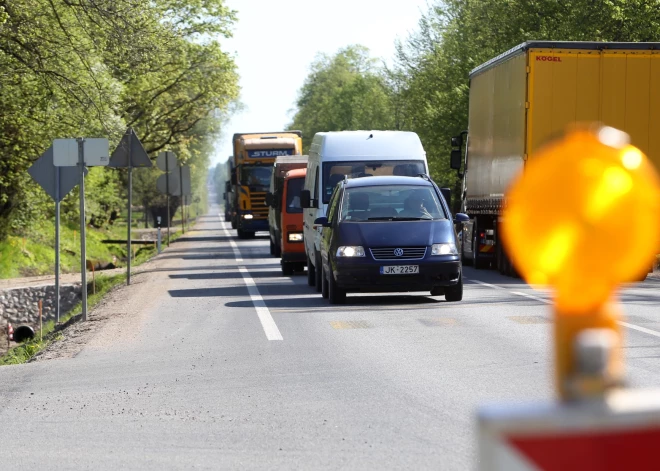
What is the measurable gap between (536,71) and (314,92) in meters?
117

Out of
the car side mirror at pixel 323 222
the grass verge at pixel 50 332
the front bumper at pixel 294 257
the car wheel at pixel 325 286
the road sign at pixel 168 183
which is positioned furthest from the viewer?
the road sign at pixel 168 183

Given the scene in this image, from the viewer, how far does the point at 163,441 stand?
7.30 metres

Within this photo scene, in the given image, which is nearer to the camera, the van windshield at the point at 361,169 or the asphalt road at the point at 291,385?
the asphalt road at the point at 291,385

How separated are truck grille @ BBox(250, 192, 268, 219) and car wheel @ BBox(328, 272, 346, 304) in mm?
30978

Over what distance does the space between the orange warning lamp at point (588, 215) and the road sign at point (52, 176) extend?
1769 cm

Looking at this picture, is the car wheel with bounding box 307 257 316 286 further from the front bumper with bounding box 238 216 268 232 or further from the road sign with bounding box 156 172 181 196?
the front bumper with bounding box 238 216 268 232

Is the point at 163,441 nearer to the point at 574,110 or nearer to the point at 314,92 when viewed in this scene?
the point at 574,110

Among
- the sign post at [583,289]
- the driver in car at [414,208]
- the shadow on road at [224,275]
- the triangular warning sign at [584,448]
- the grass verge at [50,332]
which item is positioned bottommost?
the grass verge at [50,332]

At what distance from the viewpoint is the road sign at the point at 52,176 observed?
61.6ft

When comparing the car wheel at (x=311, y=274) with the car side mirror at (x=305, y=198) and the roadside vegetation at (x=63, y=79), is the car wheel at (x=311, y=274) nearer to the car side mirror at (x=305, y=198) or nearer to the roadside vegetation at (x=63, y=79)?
the car side mirror at (x=305, y=198)

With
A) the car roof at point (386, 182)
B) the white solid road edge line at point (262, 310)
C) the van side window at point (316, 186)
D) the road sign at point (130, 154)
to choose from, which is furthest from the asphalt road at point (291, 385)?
the road sign at point (130, 154)

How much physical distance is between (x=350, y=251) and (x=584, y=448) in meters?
16.0

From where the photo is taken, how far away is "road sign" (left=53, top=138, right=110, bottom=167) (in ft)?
56.4

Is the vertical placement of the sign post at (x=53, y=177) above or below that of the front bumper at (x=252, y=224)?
above
